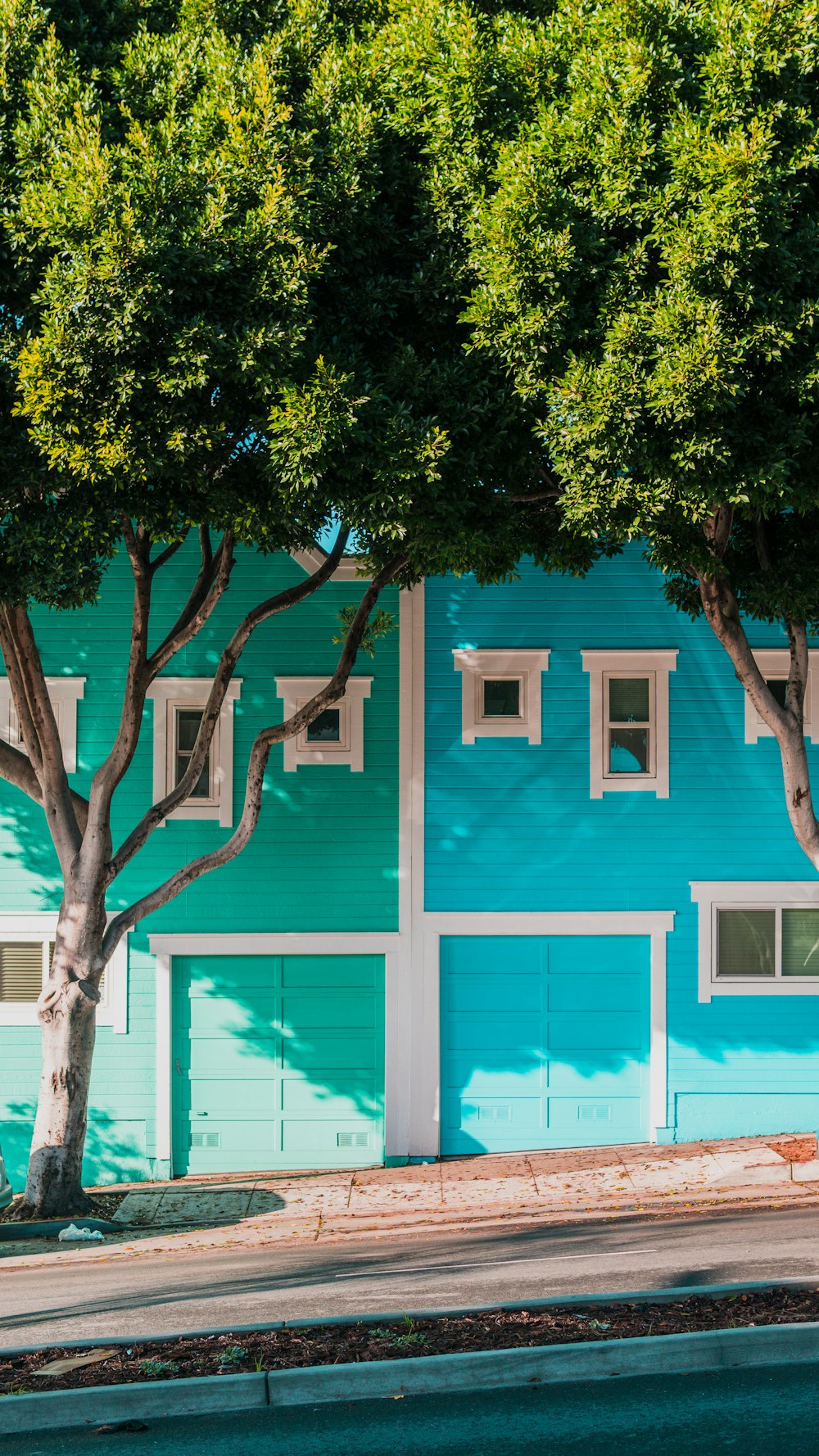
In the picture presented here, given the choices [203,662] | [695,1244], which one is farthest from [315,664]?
[695,1244]

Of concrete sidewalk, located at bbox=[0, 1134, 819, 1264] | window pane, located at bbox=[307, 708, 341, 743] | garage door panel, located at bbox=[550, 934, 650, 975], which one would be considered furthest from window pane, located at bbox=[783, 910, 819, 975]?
window pane, located at bbox=[307, 708, 341, 743]

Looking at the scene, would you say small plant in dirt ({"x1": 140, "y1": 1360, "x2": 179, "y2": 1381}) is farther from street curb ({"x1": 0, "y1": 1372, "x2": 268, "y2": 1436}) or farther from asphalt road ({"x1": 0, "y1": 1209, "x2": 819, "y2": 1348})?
asphalt road ({"x1": 0, "y1": 1209, "x2": 819, "y2": 1348})

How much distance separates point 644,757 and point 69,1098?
7.70 m

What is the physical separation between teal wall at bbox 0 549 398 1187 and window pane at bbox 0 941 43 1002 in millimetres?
424

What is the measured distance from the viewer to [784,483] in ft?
31.4

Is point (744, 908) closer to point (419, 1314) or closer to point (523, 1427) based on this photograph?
point (419, 1314)

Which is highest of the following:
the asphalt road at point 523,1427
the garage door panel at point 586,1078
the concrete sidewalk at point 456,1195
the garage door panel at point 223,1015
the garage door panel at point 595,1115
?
the garage door panel at point 223,1015

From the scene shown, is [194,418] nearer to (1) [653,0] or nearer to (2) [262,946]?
(1) [653,0]

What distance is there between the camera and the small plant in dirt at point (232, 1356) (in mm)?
6715

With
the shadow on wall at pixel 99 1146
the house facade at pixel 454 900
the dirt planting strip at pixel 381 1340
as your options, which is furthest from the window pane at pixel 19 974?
the dirt planting strip at pixel 381 1340

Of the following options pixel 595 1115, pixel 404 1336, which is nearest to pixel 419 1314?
pixel 404 1336

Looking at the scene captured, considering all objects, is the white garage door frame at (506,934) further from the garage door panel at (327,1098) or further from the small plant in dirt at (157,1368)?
the small plant in dirt at (157,1368)

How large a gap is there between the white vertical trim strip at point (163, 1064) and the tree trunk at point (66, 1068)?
2252 mm

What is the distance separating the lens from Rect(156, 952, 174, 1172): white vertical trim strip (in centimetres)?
1482
